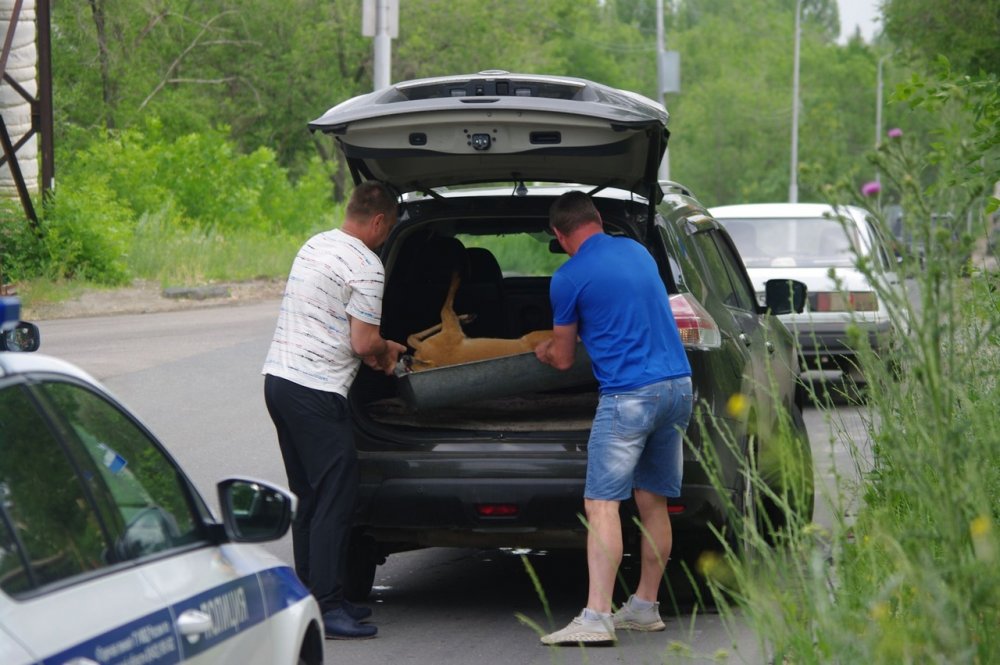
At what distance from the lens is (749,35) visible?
124 metres

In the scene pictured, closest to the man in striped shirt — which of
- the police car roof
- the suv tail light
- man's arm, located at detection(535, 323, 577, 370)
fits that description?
man's arm, located at detection(535, 323, 577, 370)

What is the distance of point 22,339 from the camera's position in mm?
4148

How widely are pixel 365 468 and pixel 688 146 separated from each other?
3476 inches

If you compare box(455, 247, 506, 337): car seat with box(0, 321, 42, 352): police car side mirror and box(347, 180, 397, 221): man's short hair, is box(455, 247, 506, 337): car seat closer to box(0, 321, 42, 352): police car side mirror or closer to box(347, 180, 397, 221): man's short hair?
box(347, 180, 397, 221): man's short hair

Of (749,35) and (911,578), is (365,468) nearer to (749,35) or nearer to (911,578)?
(911,578)

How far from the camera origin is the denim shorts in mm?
6148

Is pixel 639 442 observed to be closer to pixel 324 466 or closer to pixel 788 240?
pixel 324 466

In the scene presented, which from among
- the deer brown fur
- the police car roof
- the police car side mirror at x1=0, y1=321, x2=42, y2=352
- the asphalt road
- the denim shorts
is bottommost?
the asphalt road

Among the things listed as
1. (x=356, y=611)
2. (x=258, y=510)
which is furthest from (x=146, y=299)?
(x=258, y=510)

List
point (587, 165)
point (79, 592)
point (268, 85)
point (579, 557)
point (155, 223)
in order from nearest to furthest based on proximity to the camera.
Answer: point (79, 592) < point (587, 165) < point (579, 557) < point (155, 223) < point (268, 85)

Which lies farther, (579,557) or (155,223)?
(155,223)

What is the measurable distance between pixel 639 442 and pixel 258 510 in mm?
2582

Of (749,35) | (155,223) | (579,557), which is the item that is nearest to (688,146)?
(749,35)

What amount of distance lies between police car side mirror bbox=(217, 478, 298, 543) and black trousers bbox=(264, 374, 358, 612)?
8.10ft
